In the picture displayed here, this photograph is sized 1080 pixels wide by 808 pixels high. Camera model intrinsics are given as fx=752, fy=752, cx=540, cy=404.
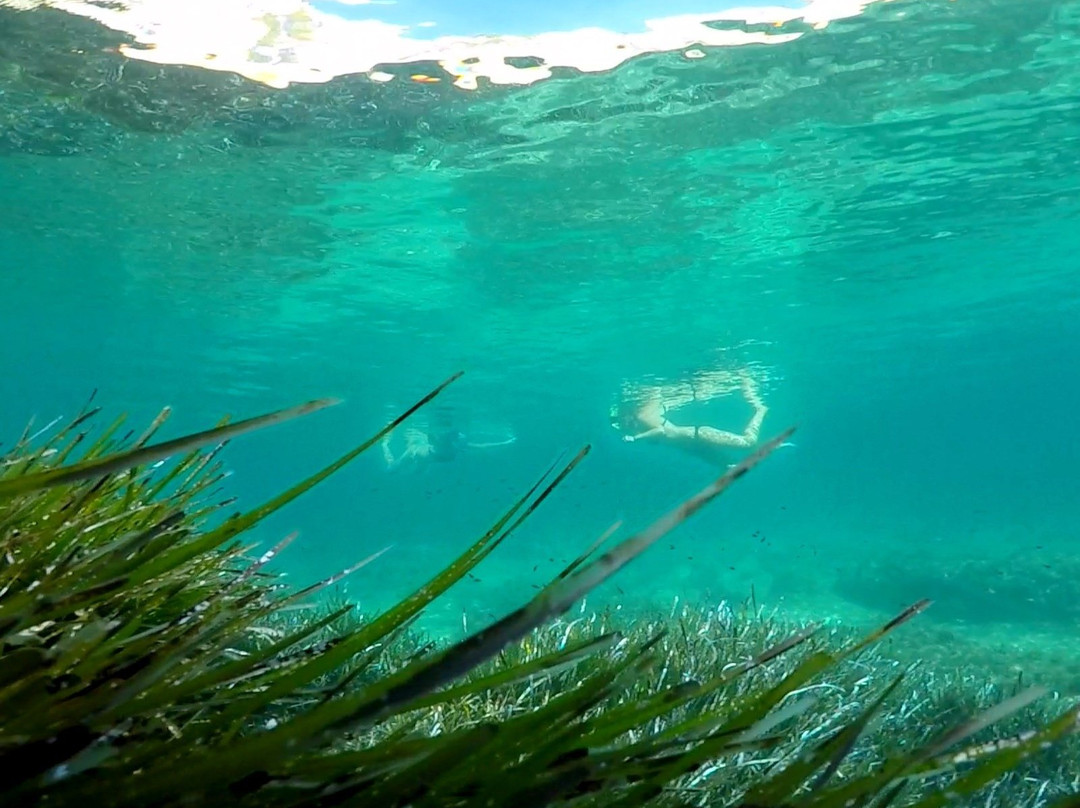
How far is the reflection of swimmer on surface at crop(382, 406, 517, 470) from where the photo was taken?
3534cm

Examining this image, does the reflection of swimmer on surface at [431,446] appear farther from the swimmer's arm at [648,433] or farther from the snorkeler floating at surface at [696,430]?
the swimmer's arm at [648,433]

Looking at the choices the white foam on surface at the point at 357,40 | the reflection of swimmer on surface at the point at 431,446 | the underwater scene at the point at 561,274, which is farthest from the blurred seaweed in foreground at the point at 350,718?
the reflection of swimmer on surface at the point at 431,446

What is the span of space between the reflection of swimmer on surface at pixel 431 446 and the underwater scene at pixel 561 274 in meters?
0.29

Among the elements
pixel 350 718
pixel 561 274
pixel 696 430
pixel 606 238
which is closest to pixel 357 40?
pixel 606 238

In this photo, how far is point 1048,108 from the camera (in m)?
18.1

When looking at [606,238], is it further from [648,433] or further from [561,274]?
[648,433]

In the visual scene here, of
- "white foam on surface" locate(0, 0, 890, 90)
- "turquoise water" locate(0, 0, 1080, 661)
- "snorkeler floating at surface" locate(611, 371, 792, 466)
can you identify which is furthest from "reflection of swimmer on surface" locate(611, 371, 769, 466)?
"white foam on surface" locate(0, 0, 890, 90)

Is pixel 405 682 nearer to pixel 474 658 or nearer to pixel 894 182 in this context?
pixel 474 658

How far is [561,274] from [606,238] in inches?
171

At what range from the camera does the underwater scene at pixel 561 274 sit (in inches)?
54.7

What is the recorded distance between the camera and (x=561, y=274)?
98.1ft

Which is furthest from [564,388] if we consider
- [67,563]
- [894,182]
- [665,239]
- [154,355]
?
[67,563]

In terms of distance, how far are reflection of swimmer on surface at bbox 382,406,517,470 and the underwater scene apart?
11.2 inches

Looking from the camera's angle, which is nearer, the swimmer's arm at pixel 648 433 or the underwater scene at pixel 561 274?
the underwater scene at pixel 561 274
